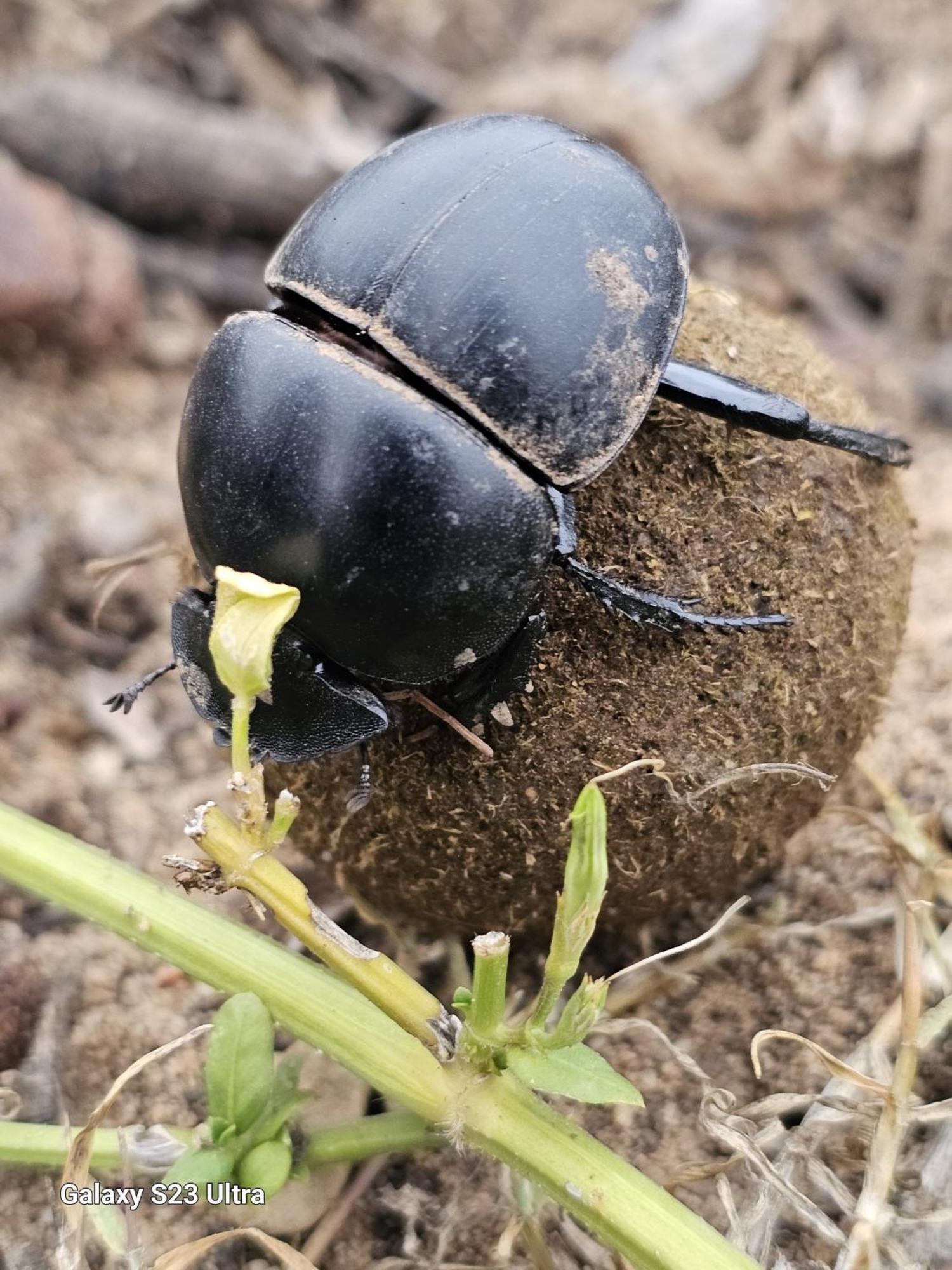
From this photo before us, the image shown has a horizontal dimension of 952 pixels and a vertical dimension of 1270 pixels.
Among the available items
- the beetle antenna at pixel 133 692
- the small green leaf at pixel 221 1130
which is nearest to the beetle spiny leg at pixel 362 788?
the beetle antenna at pixel 133 692

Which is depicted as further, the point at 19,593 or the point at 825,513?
the point at 19,593

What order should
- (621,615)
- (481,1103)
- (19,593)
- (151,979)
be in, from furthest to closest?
(19,593) < (151,979) < (621,615) < (481,1103)

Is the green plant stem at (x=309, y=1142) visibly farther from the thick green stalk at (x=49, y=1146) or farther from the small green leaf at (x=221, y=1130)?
the small green leaf at (x=221, y=1130)

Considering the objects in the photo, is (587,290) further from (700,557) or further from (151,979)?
(151,979)

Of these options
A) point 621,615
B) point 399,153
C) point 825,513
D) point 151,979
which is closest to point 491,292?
point 399,153

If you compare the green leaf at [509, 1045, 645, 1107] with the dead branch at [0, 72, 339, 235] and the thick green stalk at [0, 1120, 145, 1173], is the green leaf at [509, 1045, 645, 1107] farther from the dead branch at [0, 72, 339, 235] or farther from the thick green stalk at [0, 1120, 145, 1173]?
the dead branch at [0, 72, 339, 235]

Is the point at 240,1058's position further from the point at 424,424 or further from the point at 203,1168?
the point at 424,424

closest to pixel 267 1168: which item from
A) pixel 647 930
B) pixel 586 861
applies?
pixel 586 861
